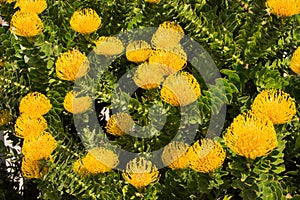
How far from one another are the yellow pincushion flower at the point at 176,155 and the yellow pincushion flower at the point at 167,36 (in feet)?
0.92

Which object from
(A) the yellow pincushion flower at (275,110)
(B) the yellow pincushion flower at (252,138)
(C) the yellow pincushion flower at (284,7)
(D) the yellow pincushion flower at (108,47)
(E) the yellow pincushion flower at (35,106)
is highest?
(C) the yellow pincushion flower at (284,7)

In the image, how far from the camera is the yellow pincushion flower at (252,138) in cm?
98

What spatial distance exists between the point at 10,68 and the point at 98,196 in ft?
2.01

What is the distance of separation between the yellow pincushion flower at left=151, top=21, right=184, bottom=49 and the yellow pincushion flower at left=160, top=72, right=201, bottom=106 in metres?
0.23

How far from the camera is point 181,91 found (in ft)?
3.95

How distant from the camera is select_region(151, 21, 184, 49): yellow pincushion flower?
1.42 metres

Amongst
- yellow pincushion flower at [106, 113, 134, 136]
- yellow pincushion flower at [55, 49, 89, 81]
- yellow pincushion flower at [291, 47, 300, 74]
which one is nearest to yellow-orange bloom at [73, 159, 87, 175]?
yellow pincushion flower at [106, 113, 134, 136]

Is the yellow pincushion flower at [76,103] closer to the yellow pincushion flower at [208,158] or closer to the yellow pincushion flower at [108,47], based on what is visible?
the yellow pincushion flower at [108,47]

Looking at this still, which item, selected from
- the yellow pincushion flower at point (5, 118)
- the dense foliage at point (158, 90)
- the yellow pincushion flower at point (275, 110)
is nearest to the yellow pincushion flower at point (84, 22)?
the dense foliage at point (158, 90)

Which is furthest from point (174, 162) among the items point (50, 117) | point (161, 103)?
point (50, 117)

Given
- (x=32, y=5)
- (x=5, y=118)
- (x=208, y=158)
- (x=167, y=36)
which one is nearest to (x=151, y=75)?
(x=167, y=36)

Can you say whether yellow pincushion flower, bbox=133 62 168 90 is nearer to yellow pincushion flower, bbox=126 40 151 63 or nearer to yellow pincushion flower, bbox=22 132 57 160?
yellow pincushion flower, bbox=126 40 151 63

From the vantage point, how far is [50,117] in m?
1.51

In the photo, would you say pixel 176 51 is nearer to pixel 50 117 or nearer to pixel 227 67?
pixel 227 67
